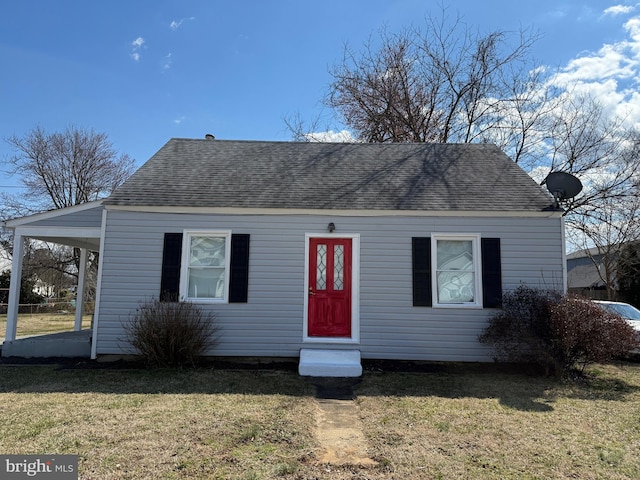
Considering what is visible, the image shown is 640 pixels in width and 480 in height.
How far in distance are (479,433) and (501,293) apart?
3948 millimetres

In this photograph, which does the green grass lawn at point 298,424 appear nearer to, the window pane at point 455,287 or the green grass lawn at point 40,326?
the window pane at point 455,287

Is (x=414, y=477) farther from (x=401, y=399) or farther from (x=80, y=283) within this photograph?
(x=80, y=283)

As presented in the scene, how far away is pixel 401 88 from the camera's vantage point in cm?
1994

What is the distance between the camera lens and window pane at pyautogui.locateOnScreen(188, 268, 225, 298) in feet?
26.3

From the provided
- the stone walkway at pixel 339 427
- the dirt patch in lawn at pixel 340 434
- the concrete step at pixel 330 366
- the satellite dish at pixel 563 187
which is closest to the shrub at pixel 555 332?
the satellite dish at pixel 563 187

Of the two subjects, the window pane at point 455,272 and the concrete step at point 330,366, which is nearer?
the concrete step at point 330,366

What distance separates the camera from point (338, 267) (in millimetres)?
8109

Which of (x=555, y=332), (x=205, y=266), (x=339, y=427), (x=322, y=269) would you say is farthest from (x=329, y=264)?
(x=555, y=332)

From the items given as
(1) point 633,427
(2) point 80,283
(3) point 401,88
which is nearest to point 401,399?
(1) point 633,427

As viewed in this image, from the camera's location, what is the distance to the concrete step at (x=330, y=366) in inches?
272

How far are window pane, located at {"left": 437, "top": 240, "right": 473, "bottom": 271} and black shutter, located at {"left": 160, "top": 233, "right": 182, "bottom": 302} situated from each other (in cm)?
512

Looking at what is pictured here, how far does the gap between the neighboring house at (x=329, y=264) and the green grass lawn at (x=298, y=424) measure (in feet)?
3.35

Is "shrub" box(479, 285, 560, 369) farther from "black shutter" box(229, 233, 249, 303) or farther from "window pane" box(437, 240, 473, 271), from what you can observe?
"black shutter" box(229, 233, 249, 303)

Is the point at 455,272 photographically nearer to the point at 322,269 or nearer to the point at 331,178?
the point at 322,269
